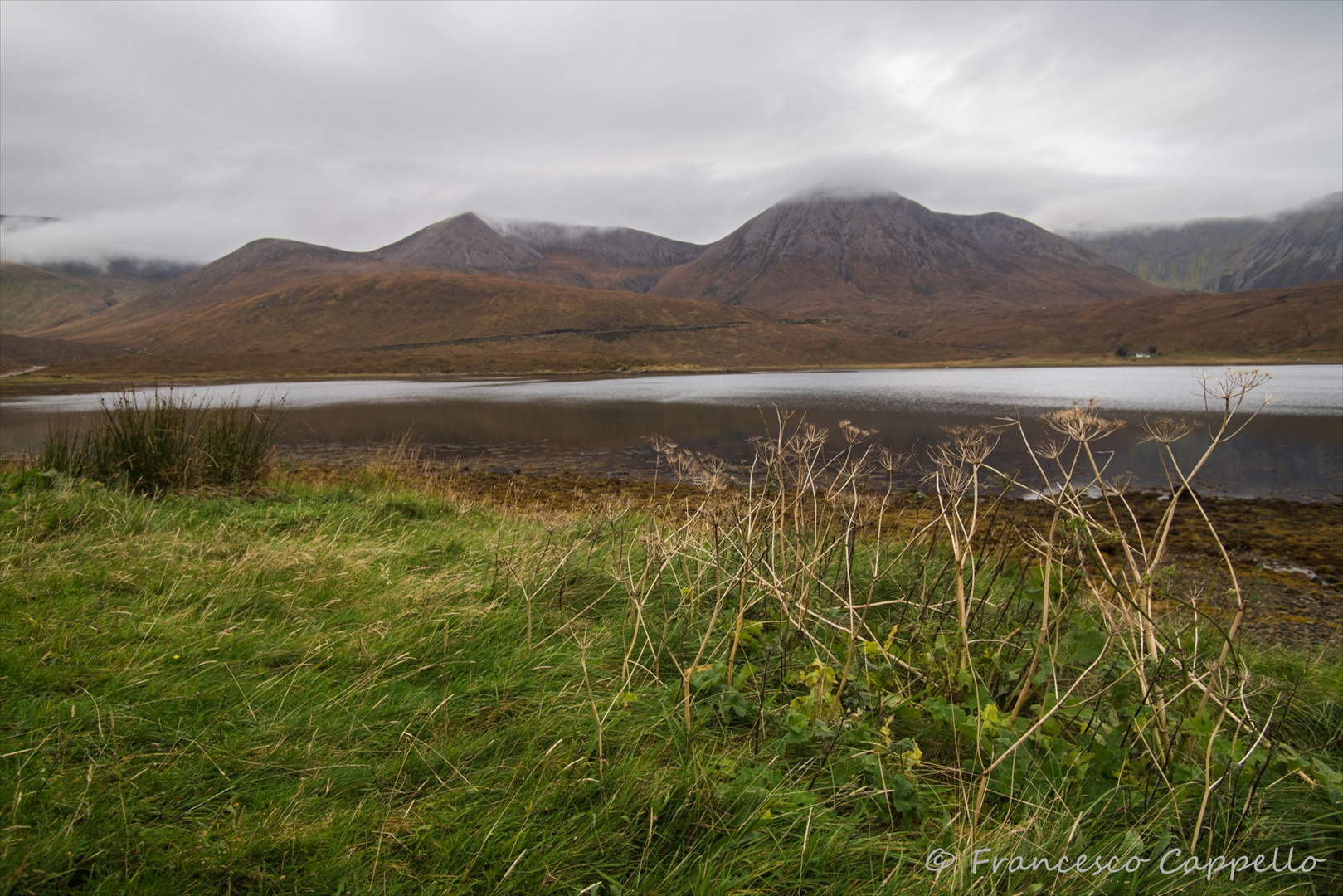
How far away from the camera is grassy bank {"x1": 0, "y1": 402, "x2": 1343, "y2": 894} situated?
1.78 m

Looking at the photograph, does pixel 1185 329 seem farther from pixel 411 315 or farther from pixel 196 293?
pixel 196 293

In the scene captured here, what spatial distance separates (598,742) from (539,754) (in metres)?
0.23

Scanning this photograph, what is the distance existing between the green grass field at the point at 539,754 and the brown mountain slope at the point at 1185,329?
320 feet

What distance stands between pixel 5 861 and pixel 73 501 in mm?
4091

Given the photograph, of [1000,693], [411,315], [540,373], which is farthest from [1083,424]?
[411,315]

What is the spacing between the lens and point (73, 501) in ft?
14.8

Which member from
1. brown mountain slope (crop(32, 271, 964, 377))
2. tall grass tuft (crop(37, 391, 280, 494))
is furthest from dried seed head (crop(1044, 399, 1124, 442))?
brown mountain slope (crop(32, 271, 964, 377))

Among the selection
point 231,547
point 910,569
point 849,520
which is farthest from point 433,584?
point 910,569

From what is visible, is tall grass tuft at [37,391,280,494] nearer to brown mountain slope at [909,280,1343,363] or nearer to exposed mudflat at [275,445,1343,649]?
exposed mudflat at [275,445,1343,649]

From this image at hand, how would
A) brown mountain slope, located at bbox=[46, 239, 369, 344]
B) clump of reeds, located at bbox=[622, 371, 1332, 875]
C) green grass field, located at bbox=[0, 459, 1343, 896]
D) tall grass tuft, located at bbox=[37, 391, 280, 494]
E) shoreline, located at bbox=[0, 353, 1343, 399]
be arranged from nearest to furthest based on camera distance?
1. green grass field, located at bbox=[0, 459, 1343, 896]
2. clump of reeds, located at bbox=[622, 371, 1332, 875]
3. tall grass tuft, located at bbox=[37, 391, 280, 494]
4. shoreline, located at bbox=[0, 353, 1343, 399]
5. brown mountain slope, located at bbox=[46, 239, 369, 344]

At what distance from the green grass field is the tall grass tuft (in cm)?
285

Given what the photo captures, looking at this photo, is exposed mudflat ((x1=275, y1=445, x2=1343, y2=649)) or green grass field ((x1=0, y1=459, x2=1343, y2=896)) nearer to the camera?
green grass field ((x1=0, y1=459, x2=1343, y2=896))

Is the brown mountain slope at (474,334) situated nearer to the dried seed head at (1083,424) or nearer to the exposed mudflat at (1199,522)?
the exposed mudflat at (1199,522)

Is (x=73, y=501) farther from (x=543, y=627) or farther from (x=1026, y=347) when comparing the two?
(x=1026, y=347)
